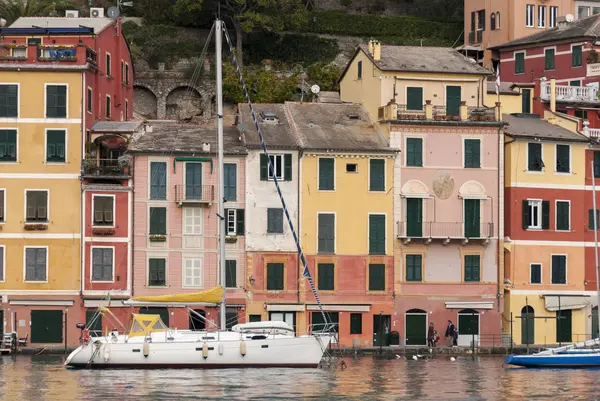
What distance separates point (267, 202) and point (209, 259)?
4126 mm

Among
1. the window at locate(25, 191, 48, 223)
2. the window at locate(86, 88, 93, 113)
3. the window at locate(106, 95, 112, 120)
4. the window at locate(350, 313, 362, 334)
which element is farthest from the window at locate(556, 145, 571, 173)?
the window at locate(25, 191, 48, 223)

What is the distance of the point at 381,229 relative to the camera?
9188 centimetres

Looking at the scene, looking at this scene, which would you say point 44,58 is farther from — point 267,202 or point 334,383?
point 334,383

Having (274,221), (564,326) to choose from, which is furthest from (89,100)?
(564,326)

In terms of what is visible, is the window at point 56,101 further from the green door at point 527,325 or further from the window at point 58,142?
the green door at point 527,325

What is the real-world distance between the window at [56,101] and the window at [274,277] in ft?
41.9

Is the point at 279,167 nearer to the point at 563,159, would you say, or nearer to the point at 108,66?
the point at 108,66

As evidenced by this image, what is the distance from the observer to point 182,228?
295 ft

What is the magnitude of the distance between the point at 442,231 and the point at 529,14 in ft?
105

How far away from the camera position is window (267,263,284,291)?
9044 cm

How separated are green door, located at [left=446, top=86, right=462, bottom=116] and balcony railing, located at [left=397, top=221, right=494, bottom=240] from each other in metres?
6.45

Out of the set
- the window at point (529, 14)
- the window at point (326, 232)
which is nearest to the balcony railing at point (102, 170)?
the window at point (326, 232)

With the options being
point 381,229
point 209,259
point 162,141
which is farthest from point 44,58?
point 381,229

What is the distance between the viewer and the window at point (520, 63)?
4486 inches
